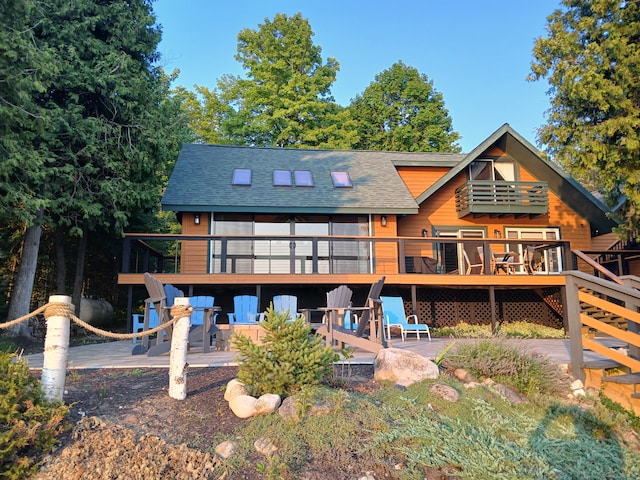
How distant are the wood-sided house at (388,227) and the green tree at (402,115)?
12.0 meters

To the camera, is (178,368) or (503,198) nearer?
(178,368)

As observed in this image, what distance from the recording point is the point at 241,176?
14.3m

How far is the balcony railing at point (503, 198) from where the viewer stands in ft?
46.2

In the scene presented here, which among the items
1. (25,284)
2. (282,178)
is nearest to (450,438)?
(25,284)

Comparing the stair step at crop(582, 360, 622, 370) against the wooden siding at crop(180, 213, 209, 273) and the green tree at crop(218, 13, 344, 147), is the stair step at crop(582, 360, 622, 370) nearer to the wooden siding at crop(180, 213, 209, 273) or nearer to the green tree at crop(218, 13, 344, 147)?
the wooden siding at crop(180, 213, 209, 273)

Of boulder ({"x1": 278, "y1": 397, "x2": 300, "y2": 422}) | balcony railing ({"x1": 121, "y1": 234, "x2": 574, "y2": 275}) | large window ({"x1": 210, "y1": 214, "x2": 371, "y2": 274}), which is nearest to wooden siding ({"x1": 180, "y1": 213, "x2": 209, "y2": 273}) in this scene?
balcony railing ({"x1": 121, "y1": 234, "x2": 574, "y2": 275})

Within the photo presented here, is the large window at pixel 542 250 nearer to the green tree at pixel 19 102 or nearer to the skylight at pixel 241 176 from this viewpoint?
the skylight at pixel 241 176

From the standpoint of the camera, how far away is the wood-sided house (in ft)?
39.2

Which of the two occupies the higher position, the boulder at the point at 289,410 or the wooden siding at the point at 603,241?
the wooden siding at the point at 603,241

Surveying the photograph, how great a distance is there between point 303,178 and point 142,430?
11.7m

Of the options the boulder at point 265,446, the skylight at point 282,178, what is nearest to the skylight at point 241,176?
the skylight at point 282,178

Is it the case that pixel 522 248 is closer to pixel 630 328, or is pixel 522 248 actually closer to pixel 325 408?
pixel 630 328

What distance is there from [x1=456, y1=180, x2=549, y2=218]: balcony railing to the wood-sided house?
0.03m

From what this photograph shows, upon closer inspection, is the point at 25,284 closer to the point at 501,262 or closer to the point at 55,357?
the point at 55,357
